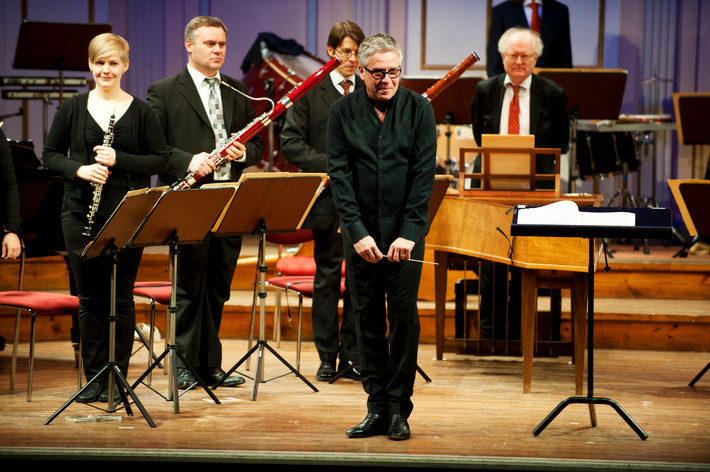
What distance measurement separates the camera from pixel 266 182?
12.4 ft

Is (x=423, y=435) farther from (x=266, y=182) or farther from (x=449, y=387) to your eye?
(x=266, y=182)

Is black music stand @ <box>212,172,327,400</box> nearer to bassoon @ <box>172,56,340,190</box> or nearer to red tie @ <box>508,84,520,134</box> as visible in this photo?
bassoon @ <box>172,56,340,190</box>

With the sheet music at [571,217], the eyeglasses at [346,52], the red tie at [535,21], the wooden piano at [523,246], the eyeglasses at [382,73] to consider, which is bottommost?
the wooden piano at [523,246]

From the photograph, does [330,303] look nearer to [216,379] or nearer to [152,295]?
Answer: [216,379]

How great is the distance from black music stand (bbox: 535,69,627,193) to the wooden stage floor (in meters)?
1.76

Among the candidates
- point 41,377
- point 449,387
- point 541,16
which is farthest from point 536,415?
point 541,16

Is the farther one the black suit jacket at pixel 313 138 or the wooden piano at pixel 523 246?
the black suit jacket at pixel 313 138

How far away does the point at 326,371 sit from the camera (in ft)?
14.3

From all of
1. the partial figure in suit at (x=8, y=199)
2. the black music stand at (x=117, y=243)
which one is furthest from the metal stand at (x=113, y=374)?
the partial figure in suit at (x=8, y=199)

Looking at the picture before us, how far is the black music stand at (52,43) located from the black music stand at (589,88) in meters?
3.05

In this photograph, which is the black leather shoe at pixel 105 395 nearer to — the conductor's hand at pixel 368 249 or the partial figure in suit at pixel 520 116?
the conductor's hand at pixel 368 249

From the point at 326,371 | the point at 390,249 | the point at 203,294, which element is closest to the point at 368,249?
the point at 390,249

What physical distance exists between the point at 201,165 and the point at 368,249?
1.03 m

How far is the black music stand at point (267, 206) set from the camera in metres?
3.74
